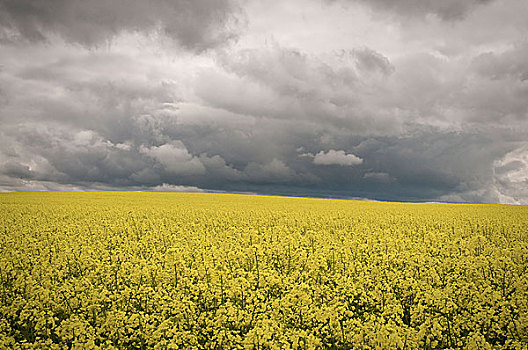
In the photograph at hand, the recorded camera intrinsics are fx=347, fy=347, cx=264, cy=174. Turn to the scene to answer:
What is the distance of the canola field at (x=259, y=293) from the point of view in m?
7.81

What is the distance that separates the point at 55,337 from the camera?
8430 millimetres

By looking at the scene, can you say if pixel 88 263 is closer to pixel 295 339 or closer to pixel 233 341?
pixel 233 341

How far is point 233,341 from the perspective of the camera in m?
7.77

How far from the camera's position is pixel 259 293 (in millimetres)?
9648

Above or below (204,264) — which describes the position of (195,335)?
below

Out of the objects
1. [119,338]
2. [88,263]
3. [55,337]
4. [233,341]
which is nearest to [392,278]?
[233,341]

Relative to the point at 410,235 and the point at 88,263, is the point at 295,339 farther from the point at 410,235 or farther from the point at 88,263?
the point at 410,235

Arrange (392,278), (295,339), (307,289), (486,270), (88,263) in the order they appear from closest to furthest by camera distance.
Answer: (295,339)
(307,289)
(392,278)
(486,270)
(88,263)

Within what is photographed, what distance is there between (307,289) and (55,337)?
6513mm

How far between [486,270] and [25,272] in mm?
15400

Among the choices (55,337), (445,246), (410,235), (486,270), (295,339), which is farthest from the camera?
(410,235)

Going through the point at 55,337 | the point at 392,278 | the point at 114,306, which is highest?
the point at 392,278

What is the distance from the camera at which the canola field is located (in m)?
7.81

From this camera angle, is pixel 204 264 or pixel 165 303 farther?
pixel 204 264
